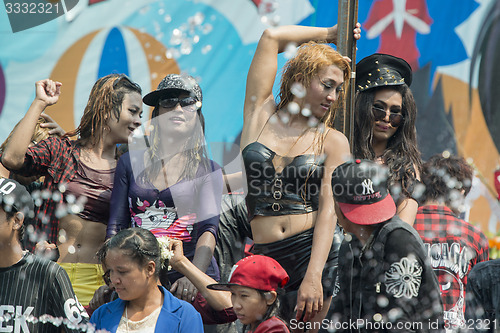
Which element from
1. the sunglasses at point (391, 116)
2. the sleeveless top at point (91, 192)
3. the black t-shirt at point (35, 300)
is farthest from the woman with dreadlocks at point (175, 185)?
the sunglasses at point (391, 116)

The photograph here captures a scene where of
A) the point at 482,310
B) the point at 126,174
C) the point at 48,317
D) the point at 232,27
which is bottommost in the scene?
the point at 482,310

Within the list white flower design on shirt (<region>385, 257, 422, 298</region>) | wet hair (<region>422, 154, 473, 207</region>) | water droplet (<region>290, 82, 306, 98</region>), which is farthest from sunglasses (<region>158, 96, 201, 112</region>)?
white flower design on shirt (<region>385, 257, 422, 298</region>)

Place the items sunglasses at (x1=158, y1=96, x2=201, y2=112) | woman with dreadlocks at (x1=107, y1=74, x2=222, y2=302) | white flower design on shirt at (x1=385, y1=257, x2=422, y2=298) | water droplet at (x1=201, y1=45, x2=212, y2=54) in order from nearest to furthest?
white flower design on shirt at (x1=385, y1=257, x2=422, y2=298) < woman with dreadlocks at (x1=107, y1=74, x2=222, y2=302) < sunglasses at (x1=158, y1=96, x2=201, y2=112) < water droplet at (x1=201, y1=45, x2=212, y2=54)

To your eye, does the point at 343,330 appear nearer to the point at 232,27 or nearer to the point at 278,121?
the point at 278,121

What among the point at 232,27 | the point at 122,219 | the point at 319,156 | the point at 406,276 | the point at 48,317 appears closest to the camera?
the point at 406,276

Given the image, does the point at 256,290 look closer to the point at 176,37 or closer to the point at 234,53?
the point at 234,53

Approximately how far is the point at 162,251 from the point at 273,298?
60 centimetres

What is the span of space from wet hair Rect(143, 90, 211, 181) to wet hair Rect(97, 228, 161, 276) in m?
0.61

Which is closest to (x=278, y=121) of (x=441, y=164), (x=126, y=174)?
(x=126, y=174)

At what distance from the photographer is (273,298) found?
3143 mm

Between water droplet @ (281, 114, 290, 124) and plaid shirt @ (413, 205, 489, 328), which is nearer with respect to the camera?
water droplet @ (281, 114, 290, 124)

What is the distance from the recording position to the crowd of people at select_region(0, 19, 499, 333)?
282 cm

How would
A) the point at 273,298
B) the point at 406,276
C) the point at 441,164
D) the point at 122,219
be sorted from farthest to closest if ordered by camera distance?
the point at 441,164 → the point at 122,219 → the point at 273,298 → the point at 406,276

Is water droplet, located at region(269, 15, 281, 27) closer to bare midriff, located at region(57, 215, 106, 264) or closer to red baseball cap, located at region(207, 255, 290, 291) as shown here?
bare midriff, located at region(57, 215, 106, 264)
